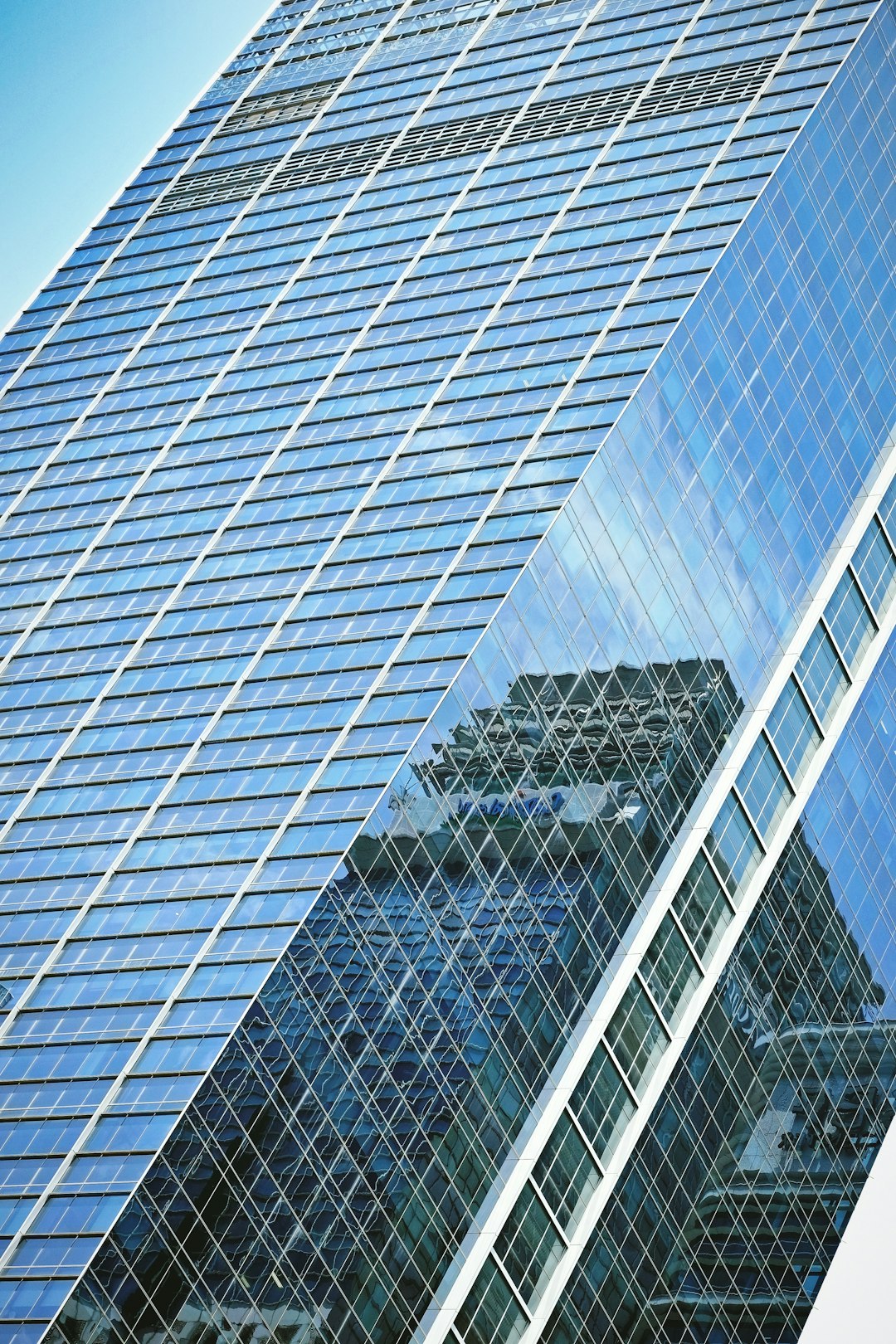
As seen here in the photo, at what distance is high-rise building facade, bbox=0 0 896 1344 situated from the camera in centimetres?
7238

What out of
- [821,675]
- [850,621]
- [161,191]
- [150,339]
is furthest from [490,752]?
[161,191]

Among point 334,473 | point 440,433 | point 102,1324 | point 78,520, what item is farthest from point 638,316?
point 102,1324

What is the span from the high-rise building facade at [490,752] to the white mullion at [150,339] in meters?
0.45

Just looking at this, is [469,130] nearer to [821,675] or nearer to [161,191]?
[161,191]

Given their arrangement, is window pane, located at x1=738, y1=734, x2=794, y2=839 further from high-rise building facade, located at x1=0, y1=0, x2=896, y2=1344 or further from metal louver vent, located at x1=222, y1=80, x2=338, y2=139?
metal louver vent, located at x1=222, y1=80, x2=338, y2=139

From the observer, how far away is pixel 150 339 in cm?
12925

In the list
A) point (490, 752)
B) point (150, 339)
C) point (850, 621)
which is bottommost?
point (490, 752)

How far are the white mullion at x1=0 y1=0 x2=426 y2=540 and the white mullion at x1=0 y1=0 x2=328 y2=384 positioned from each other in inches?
405

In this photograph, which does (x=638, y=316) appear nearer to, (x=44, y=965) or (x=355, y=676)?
(x=355, y=676)

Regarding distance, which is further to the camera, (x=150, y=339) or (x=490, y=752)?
(x=150, y=339)

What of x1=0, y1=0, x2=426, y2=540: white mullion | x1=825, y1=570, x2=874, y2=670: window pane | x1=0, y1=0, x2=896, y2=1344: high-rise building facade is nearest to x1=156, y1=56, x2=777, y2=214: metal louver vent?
x1=0, y1=0, x2=896, y2=1344: high-rise building facade

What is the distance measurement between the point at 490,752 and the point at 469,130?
6392 cm

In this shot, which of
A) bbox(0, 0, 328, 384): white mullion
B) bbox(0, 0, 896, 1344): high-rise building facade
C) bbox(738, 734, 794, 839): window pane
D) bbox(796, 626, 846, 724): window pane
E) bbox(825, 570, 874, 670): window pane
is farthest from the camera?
bbox(0, 0, 328, 384): white mullion

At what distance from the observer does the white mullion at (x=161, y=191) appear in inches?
5408
